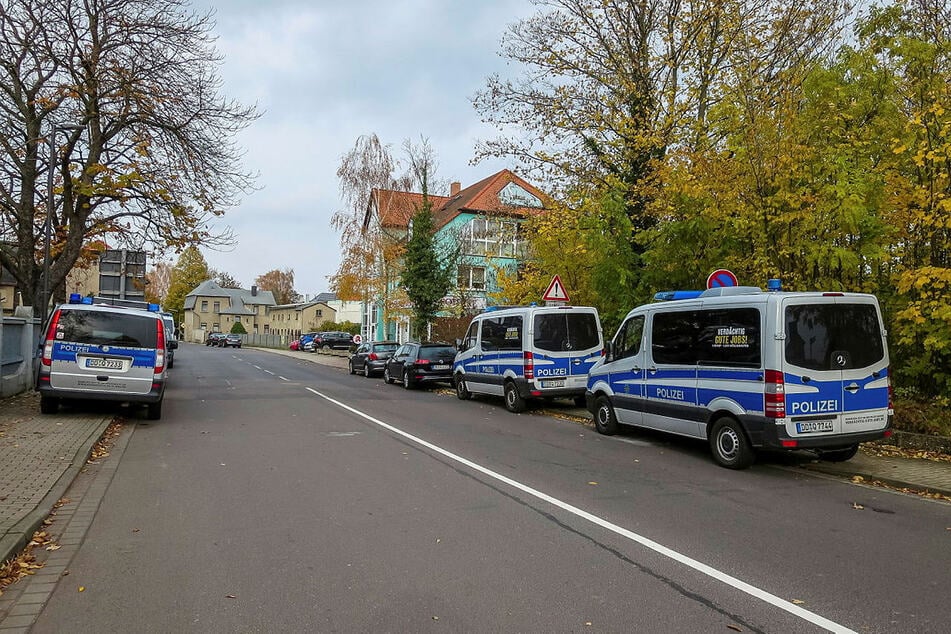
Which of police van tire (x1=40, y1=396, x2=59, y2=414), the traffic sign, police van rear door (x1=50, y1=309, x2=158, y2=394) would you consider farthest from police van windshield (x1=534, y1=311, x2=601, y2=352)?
police van tire (x1=40, y1=396, x2=59, y2=414)

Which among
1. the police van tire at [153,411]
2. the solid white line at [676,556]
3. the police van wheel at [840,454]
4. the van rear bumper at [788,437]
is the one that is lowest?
the solid white line at [676,556]

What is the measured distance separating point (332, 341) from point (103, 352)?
47109mm

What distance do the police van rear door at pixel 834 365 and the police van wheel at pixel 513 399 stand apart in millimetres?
7584

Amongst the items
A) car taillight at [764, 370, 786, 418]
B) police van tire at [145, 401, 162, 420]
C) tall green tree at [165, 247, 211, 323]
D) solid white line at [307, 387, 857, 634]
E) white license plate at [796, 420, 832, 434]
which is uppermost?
tall green tree at [165, 247, 211, 323]

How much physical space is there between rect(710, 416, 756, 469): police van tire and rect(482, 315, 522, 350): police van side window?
649 cm

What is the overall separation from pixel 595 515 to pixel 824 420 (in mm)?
3611

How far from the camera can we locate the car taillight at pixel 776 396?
8031 mm

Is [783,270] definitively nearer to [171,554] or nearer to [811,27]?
[811,27]

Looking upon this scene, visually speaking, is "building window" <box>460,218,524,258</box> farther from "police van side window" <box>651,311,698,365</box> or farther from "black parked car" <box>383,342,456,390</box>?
"police van side window" <box>651,311,698,365</box>

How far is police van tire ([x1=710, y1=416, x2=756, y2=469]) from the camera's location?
852 centimetres

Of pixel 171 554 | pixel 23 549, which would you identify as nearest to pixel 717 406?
pixel 171 554

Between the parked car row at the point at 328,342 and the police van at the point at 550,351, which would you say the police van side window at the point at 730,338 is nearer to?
the police van at the point at 550,351

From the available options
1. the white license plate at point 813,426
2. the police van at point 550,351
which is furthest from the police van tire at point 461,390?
the white license plate at point 813,426

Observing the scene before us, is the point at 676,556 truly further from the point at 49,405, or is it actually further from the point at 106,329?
the point at 49,405
